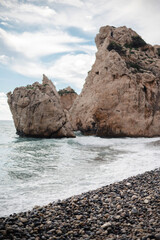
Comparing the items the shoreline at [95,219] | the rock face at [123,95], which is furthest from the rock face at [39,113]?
the shoreline at [95,219]

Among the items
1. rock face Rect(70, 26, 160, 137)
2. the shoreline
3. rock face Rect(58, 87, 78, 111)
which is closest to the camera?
the shoreline

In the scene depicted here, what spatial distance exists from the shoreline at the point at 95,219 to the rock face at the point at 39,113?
21760mm

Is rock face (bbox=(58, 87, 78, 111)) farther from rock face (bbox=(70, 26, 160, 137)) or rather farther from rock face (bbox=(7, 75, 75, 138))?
rock face (bbox=(7, 75, 75, 138))

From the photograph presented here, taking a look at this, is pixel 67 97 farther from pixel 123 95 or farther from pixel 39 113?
pixel 39 113

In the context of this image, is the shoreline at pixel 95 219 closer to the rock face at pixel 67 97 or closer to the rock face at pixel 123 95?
the rock face at pixel 123 95

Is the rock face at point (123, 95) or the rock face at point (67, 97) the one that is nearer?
the rock face at point (123, 95)

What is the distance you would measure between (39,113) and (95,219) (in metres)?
23.7

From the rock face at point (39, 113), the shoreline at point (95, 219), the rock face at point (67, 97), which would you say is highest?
the rock face at point (67, 97)

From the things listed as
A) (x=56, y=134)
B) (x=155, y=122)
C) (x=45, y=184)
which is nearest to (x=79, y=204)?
(x=45, y=184)

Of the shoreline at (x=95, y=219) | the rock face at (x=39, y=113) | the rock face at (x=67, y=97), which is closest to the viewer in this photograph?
the shoreline at (x=95, y=219)

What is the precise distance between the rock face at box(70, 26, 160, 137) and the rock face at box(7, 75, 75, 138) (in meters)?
5.74

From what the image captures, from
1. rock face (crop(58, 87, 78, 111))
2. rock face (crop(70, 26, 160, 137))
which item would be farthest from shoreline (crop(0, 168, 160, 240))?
rock face (crop(58, 87, 78, 111))

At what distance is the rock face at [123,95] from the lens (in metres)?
29.8

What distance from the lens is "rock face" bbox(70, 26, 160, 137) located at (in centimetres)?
2975
